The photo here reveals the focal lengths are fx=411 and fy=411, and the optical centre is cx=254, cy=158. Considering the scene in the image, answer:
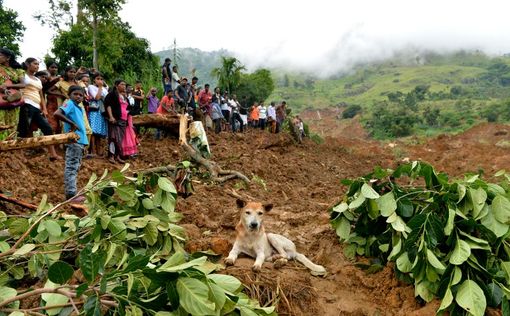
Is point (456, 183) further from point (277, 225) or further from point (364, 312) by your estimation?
point (277, 225)

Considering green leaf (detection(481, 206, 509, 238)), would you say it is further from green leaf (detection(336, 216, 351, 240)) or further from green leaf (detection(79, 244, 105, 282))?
green leaf (detection(79, 244, 105, 282))

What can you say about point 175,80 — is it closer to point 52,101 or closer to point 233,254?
point 52,101

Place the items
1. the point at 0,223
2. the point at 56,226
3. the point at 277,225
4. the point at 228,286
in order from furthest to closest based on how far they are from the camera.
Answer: the point at 277,225, the point at 0,223, the point at 56,226, the point at 228,286

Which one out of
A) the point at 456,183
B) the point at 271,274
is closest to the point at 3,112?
the point at 271,274

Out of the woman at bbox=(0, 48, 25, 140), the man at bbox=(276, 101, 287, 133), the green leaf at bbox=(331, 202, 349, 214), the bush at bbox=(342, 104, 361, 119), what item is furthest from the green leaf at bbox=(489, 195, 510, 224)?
the bush at bbox=(342, 104, 361, 119)

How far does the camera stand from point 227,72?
24.0 meters

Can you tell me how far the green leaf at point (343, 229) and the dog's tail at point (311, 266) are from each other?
17.5 inches

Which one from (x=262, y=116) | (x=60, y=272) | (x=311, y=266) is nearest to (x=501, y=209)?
(x=311, y=266)

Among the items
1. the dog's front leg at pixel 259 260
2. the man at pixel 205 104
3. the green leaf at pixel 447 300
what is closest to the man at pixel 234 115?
the man at pixel 205 104

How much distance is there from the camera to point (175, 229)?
3947 millimetres

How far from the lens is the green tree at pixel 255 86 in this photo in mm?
32281

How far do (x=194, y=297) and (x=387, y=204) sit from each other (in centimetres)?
255

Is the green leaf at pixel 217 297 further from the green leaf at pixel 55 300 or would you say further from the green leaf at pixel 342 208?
the green leaf at pixel 342 208

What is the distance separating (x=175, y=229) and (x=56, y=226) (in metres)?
1.13
